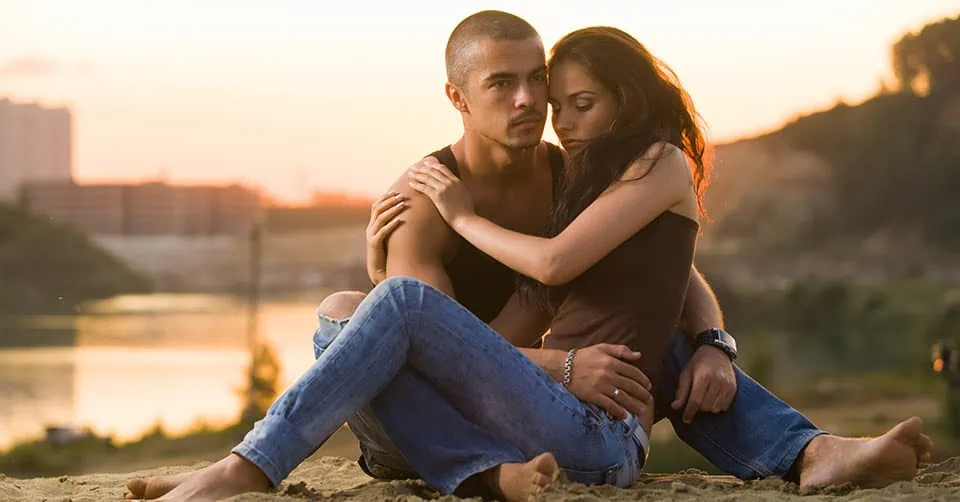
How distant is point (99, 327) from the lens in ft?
119

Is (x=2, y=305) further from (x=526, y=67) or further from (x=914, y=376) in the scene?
(x=526, y=67)

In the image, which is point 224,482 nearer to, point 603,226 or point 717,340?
point 603,226

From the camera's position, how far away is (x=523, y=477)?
327cm

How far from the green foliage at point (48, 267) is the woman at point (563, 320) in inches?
1268

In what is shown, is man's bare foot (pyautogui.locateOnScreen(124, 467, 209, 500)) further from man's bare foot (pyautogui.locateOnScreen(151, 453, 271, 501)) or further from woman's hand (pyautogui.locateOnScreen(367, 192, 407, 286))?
woman's hand (pyautogui.locateOnScreen(367, 192, 407, 286))

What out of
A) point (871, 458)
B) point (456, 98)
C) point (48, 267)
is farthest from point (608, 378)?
point (48, 267)

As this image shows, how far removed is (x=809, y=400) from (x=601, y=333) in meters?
21.9

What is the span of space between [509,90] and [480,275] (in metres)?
0.64

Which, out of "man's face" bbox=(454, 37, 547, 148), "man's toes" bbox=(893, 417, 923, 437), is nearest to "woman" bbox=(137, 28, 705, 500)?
"man's face" bbox=(454, 37, 547, 148)

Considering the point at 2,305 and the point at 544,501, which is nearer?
the point at 544,501

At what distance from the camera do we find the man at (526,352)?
11.3 ft

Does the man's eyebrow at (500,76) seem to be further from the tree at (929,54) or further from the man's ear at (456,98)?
the tree at (929,54)

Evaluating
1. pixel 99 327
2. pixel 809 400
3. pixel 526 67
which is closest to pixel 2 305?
pixel 99 327

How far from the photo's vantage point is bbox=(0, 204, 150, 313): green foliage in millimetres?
35250
